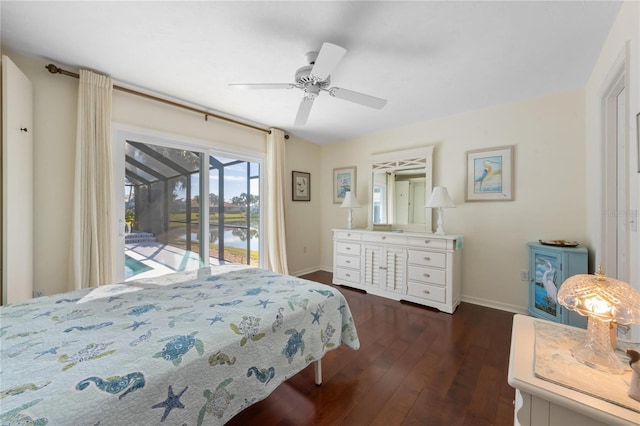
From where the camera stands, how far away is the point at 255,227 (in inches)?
149

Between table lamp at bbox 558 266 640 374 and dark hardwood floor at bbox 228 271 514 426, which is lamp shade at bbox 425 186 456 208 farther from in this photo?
table lamp at bbox 558 266 640 374

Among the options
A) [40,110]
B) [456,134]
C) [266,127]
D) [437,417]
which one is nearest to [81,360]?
[437,417]

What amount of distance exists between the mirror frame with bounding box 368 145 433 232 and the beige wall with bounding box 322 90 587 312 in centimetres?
10

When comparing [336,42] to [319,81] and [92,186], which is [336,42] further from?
[92,186]

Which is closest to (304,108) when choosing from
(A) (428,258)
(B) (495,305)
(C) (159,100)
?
(C) (159,100)

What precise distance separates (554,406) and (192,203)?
11.0 feet

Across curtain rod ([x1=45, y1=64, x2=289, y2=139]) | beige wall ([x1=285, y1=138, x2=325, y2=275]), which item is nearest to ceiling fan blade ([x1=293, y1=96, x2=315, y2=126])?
curtain rod ([x1=45, y1=64, x2=289, y2=139])

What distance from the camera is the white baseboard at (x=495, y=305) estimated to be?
8.82 feet

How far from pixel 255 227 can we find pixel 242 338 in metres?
2.80

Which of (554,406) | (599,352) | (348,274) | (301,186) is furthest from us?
(301,186)

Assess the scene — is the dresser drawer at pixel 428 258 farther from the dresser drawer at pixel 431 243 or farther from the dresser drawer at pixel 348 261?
the dresser drawer at pixel 348 261

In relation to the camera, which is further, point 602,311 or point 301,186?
point 301,186

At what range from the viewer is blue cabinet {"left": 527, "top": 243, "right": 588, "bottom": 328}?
2.15 metres

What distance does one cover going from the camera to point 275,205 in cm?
371
